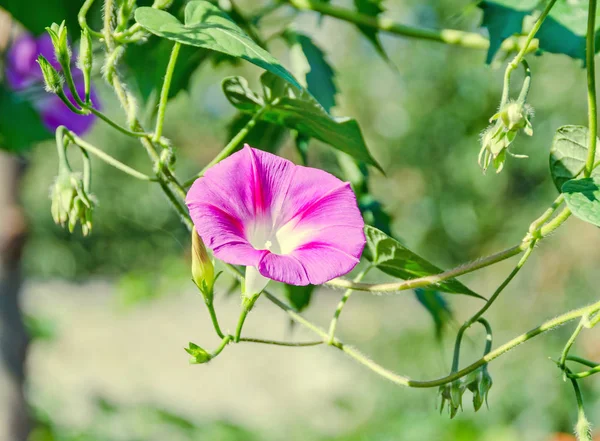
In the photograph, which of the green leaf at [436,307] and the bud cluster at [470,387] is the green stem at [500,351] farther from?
the green leaf at [436,307]

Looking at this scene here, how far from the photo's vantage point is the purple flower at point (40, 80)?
0.99m

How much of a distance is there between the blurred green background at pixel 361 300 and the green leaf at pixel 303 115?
2253 millimetres

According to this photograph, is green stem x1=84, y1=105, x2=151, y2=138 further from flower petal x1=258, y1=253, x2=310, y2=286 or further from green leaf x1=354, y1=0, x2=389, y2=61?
green leaf x1=354, y1=0, x2=389, y2=61

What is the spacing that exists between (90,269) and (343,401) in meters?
5.51

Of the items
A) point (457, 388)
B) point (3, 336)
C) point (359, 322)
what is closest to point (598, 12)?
point (457, 388)

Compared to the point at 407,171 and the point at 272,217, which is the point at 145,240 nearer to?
the point at 407,171

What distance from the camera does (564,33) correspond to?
67 cm

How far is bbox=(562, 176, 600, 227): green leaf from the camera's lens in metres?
0.45

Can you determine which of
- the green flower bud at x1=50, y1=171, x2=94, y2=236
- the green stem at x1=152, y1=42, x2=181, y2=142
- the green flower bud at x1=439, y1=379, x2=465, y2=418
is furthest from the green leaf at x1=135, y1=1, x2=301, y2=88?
the green flower bud at x1=439, y1=379, x2=465, y2=418

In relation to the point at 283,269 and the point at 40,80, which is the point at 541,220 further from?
the point at 40,80

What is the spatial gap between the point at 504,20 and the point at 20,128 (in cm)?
56

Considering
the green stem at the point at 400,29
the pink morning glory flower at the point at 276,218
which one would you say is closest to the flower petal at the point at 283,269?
the pink morning glory flower at the point at 276,218

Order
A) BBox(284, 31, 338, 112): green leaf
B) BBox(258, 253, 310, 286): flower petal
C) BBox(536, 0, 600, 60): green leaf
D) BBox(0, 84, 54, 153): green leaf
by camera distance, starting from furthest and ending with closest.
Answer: BBox(0, 84, 54, 153): green leaf, BBox(284, 31, 338, 112): green leaf, BBox(536, 0, 600, 60): green leaf, BBox(258, 253, 310, 286): flower petal

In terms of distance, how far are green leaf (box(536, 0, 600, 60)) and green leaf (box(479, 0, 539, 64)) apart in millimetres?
30
